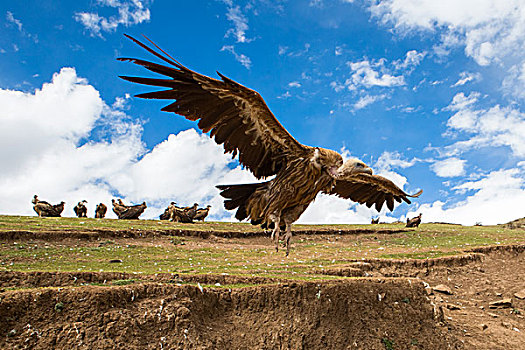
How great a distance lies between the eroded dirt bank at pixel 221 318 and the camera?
628 centimetres

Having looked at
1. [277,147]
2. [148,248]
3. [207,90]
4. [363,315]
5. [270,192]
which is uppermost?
[207,90]

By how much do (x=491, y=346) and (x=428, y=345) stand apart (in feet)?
6.11

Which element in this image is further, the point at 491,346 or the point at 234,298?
the point at 491,346

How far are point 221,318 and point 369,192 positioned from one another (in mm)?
3895

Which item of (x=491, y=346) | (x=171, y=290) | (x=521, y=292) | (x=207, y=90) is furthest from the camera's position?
(x=521, y=292)

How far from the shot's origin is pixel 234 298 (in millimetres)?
7434

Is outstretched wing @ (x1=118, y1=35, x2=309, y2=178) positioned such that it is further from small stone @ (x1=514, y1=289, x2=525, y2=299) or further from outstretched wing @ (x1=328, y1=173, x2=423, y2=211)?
small stone @ (x1=514, y1=289, x2=525, y2=299)

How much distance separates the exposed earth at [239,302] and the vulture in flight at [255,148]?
6.99ft

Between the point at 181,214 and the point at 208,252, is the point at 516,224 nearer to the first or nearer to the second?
the point at 181,214

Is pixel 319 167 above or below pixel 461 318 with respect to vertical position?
above

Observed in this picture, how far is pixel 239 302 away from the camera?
7402mm

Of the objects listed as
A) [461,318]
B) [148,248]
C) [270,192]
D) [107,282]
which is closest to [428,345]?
[461,318]

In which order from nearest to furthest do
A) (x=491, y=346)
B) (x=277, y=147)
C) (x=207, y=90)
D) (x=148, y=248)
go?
1. (x=207, y=90)
2. (x=277, y=147)
3. (x=491, y=346)
4. (x=148, y=248)

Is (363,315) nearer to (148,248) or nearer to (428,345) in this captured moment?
(428,345)
